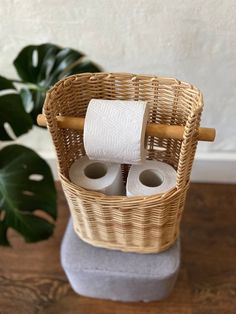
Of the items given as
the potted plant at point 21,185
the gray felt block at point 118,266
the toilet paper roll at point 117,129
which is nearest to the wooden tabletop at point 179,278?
the gray felt block at point 118,266

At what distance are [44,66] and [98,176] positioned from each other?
16.2 inches

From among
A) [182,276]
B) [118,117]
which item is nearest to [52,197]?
[118,117]

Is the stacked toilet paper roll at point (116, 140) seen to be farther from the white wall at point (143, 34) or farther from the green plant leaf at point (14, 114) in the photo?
the white wall at point (143, 34)

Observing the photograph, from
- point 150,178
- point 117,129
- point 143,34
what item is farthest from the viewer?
point 143,34

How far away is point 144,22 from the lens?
1.00 m

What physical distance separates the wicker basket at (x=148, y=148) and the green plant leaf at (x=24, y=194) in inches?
3.8

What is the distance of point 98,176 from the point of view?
2.85 ft

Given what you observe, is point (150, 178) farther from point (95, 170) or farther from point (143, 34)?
point (143, 34)

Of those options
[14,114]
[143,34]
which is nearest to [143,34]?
[143,34]

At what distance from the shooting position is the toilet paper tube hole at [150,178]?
84 cm

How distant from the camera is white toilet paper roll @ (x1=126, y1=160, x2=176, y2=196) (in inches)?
31.1

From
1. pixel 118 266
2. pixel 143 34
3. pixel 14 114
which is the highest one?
pixel 143 34

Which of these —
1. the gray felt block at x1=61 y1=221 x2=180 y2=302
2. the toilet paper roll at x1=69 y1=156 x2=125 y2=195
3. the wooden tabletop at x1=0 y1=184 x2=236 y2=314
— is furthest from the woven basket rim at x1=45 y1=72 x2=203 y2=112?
the wooden tabletop at x1=0 y1=184 x2=236 y2=314

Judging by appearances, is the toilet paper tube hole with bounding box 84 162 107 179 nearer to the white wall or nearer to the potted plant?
the potted plant
